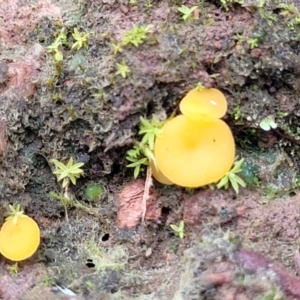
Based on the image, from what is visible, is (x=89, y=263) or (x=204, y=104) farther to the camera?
(x=89, y=263)

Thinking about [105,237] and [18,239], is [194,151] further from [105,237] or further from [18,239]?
[18,239]

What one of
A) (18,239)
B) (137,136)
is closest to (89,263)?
(18,239)

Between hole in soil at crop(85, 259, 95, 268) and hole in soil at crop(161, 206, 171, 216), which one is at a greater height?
hole in soil at crop(161, 206, 171, 216)

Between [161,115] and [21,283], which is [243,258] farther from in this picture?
[21,283]

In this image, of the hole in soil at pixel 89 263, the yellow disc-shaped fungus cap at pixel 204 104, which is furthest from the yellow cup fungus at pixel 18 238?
the yellow disc-shaped fungus cap at pixel 204 104

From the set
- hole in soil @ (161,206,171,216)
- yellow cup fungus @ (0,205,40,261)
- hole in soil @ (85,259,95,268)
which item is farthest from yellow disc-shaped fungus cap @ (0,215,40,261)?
hole in soil @ (161,206,171,216)

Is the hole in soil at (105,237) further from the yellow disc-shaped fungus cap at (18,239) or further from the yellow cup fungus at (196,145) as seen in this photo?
the yellow cup fungus at (196,145)

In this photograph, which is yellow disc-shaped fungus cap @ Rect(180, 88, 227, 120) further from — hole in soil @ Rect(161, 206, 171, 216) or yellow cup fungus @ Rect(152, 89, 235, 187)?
hole in soil @ Rect(161, 206, 171, 216)
